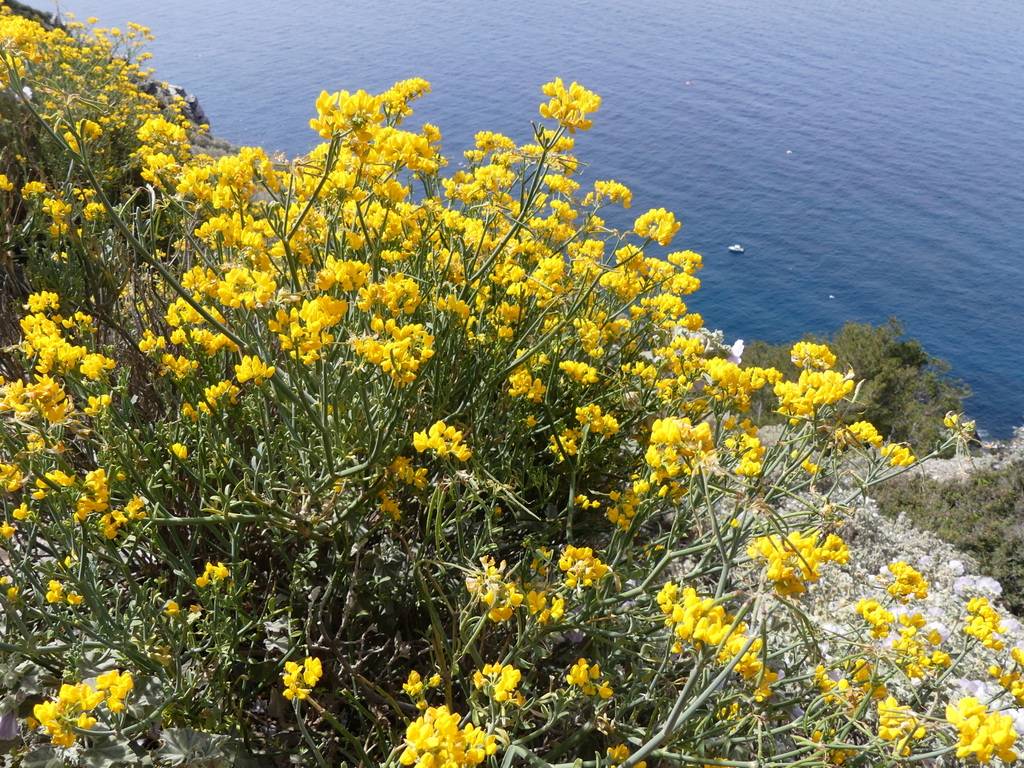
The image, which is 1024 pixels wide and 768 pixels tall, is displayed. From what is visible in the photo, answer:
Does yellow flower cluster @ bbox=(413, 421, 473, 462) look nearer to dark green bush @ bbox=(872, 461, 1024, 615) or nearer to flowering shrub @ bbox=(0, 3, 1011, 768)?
flowering shrub @ bbox=(0, 3, 1011, 768)

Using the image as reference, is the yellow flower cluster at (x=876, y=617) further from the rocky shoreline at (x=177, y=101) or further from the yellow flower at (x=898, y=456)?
the rocky shoreline at (x=177, y=101)

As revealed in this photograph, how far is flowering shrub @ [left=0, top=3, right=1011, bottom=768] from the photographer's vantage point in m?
2.06

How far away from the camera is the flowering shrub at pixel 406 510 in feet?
6.77

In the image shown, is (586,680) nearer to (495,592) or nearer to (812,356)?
(495,592)

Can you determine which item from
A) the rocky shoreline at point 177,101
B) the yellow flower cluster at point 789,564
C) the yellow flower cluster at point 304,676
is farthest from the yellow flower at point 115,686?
the rocky shoreline at point 177,101

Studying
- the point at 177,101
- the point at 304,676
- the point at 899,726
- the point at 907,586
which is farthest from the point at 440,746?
the point at 177,101

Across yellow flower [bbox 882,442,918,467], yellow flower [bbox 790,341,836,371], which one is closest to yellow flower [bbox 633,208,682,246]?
yellow flower [bbox 790,341,836,371]

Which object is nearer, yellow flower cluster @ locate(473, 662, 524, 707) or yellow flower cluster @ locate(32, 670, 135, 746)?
yellow flower cluster @ locate(32, 670, 135, 746)

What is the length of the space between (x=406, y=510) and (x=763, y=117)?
5359 cm

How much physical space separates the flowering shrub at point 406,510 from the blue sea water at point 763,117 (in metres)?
28.0

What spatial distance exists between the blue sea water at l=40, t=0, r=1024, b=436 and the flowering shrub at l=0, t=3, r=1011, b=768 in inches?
1102

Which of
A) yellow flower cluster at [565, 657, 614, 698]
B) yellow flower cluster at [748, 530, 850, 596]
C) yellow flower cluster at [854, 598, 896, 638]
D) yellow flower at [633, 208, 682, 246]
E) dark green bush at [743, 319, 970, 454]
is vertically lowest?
dark green bush at [743, 319, 970, 454]

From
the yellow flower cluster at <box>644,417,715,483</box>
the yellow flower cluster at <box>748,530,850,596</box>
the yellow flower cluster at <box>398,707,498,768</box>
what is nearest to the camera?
the yellow flower cluster at <box>398,707,498,768</box>

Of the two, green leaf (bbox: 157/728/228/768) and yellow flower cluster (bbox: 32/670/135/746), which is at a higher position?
yellow flower cluster (bbox: 32/670/135/746)
